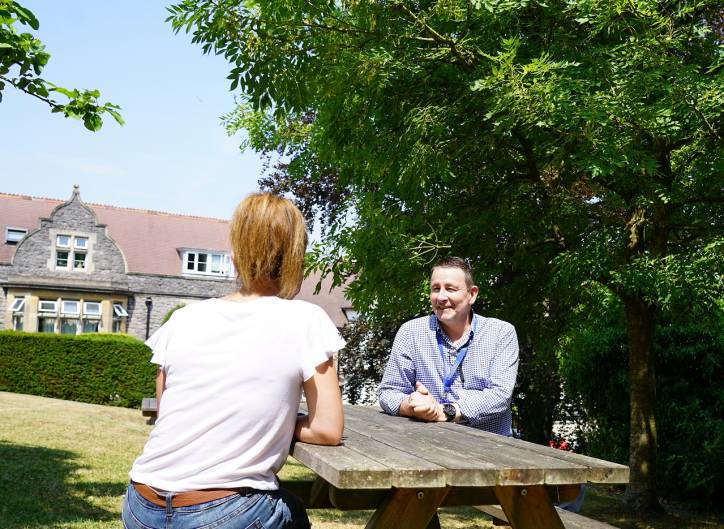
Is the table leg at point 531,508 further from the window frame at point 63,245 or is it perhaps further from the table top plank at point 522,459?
the window frame at point 63,245

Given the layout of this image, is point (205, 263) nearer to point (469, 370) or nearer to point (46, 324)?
point (46, 324)

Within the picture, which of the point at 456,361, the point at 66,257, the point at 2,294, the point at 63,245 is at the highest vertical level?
the point at 63,245

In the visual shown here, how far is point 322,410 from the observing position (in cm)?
293

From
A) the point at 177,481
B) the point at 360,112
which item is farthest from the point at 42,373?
the point at 177,481

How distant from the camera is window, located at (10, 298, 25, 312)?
36.7m

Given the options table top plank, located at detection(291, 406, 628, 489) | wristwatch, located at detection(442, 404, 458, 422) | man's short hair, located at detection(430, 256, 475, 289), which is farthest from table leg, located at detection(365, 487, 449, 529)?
man's short hair, located at detection(430, 256, 475, 289)

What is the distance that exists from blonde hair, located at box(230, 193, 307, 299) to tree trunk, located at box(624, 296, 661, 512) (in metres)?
7.45

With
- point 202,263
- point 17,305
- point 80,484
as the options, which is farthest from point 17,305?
point 80,484

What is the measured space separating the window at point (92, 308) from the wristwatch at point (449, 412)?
36332 millimetres

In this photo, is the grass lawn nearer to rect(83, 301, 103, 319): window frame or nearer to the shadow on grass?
the shadow on grass

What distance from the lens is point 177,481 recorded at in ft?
8.71

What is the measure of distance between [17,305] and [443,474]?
3765cm

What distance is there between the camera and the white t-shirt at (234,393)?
267cm

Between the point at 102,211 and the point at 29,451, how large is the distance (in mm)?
30417
